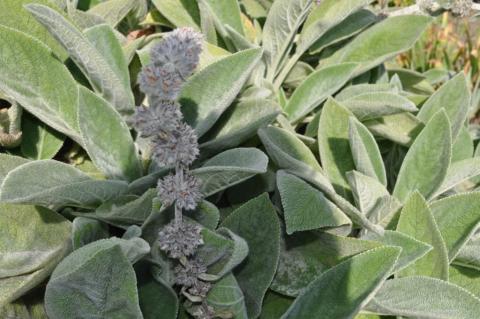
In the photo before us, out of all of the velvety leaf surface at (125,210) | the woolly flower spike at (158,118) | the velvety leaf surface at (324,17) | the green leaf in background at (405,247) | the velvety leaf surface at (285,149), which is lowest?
the green leaf in background at (405,247)

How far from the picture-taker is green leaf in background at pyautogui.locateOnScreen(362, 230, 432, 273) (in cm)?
142

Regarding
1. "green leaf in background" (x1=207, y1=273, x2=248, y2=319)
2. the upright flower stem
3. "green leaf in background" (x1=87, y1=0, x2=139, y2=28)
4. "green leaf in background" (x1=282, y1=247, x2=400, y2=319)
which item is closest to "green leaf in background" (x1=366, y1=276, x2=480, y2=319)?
"green leaf in background" (x1=282, y1=247, x2=400, y2=319)

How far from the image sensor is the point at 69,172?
145 centimetres

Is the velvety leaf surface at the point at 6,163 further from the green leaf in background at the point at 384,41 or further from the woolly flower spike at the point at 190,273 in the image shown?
the green leaf in background at the point at 384,41

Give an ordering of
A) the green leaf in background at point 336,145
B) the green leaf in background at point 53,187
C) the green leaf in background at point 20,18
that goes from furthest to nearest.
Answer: the green leaf in background at point 336,145 → the green leaf in background at point 20,18 → the green leaf in background at point 53,187

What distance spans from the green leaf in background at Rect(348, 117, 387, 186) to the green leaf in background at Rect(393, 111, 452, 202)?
7 centimetres

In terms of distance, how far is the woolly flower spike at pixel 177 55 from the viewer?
102 cm

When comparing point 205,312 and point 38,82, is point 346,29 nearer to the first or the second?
point 38,82

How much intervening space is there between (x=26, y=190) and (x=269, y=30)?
109cm

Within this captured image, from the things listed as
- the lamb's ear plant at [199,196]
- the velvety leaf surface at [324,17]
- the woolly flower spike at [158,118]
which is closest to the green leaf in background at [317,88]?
the lamb's ear plant at [199,196]

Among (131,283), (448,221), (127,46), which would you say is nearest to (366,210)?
(448,221)

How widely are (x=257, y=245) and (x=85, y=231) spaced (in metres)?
0.42

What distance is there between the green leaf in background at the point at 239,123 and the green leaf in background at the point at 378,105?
1.18 ft

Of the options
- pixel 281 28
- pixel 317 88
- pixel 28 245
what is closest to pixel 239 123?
pixel 317 88
